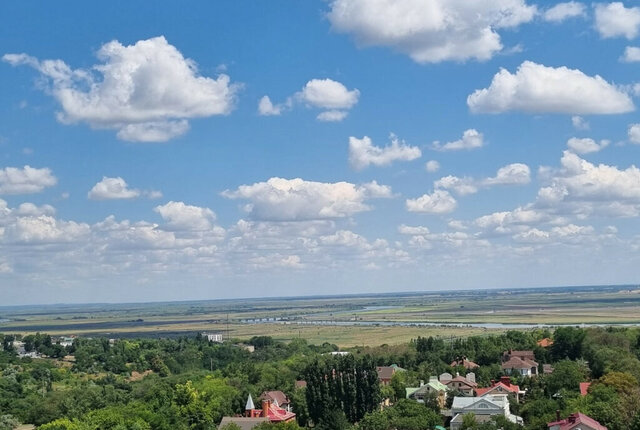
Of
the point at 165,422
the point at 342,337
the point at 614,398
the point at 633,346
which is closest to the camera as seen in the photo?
the point at 614,398

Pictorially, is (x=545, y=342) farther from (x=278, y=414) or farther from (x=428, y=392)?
(x=278, y=414)

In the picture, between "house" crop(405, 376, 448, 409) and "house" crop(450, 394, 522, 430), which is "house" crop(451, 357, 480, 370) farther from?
"house" crop(450, 394, 522, 430)

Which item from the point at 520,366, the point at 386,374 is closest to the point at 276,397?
the point at 386,374

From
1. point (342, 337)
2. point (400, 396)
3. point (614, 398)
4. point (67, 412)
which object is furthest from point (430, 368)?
point (342, 337)

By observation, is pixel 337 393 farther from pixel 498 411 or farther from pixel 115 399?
pixel 115 399

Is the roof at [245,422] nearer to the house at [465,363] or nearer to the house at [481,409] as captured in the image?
the house at [481,409]

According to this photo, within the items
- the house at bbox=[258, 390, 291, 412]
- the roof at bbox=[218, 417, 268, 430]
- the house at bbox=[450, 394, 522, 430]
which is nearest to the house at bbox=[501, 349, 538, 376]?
the house at bbox=[450, 394, 522, 430]
